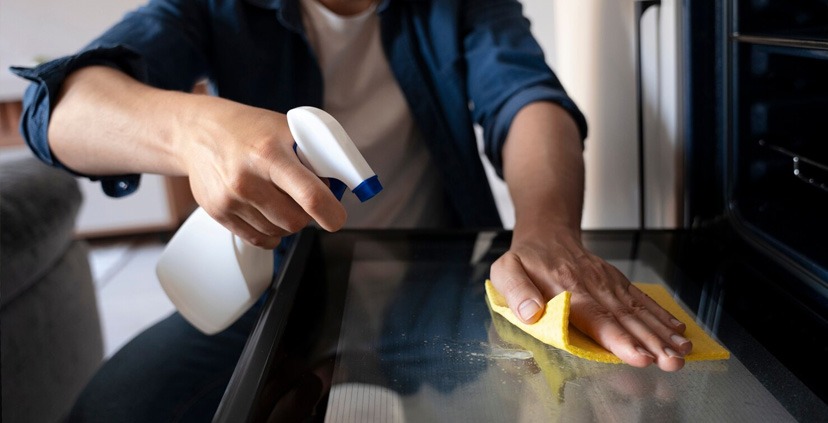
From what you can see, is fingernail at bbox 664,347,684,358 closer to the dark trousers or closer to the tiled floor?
the dark trousers

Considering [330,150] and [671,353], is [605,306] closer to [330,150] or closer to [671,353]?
[671,353]

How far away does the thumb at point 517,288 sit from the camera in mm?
553

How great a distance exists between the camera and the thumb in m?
0.55

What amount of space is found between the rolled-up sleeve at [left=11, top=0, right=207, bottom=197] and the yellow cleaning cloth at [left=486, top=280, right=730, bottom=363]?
0.41 metres

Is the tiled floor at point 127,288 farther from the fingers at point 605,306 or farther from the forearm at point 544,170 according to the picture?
the fingers at point 605,306

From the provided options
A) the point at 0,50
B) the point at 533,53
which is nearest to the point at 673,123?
the point at 533,53

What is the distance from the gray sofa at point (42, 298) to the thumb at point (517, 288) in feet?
2.27

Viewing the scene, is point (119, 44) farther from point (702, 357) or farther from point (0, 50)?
point (0, 50)

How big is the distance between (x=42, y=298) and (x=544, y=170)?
0.74 metres

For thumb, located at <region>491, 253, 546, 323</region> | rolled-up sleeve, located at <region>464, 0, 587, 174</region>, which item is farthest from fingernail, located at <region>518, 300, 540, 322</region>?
rolled-up sleeve, located at <region>464, 0, 587, 174</region>

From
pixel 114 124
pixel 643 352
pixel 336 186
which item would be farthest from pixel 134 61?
pixel 643 352

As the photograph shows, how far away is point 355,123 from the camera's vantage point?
1004 millimetres

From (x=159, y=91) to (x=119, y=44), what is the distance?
11 cm

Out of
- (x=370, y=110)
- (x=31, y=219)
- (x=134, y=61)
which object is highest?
(x=134, y=61)
